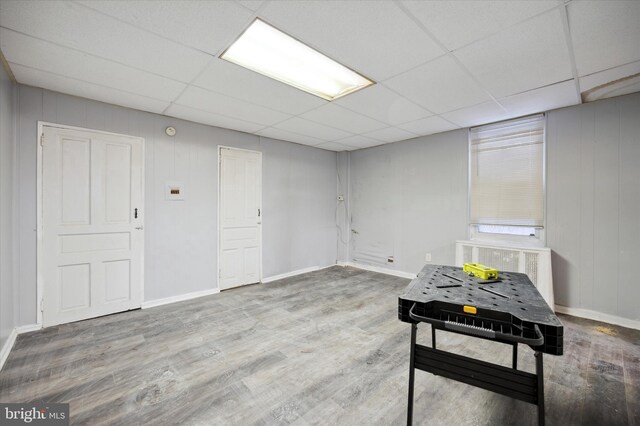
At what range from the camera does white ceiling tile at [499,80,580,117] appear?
272cm

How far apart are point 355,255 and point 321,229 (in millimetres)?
913

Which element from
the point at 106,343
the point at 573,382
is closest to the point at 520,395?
the point at 573,382

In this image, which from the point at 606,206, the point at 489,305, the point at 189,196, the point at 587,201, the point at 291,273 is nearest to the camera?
the point at 489,305

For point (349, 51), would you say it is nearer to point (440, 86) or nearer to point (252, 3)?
point (252, 3)

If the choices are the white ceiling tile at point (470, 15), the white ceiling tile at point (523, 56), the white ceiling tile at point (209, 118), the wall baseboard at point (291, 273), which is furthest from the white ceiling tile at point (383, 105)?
the wall baseboard at point (291, 273)

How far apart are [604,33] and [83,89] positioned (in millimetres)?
4452

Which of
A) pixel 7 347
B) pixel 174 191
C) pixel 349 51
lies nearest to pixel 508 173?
pixel 349 51

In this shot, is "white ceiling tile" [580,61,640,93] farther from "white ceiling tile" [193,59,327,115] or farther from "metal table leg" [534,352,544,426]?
"metal table leg" [534,352,544,426]

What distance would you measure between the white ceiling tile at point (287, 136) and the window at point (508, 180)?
100 inches

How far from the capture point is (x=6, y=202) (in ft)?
8.05

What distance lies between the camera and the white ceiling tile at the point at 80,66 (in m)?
2.01

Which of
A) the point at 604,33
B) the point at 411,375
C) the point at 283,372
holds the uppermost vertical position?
the point at 604,33

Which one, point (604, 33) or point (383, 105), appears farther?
point (383, 105)

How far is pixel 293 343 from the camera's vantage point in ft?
8.38
